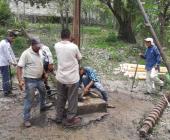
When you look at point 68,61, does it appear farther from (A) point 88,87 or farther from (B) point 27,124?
(B) point 27,124

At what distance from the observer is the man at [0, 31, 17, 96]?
954cm

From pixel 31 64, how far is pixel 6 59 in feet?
7.47

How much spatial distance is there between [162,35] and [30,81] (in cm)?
942

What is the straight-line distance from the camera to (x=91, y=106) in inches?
332

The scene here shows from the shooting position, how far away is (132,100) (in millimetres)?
9953

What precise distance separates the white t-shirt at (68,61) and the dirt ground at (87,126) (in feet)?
3.36

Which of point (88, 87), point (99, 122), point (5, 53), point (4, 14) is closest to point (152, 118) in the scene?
point (99, 122)

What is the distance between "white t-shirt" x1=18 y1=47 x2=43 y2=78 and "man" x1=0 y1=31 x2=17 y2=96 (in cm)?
202

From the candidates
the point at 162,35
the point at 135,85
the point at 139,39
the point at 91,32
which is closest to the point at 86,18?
the point at 91,32

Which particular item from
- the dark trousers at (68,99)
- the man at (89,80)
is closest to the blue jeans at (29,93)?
the dark trousers at (68,99)

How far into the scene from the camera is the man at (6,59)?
954 centimetres

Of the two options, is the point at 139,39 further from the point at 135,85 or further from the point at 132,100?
the point at 132,100

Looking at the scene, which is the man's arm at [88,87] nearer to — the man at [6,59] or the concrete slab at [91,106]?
the concrete slab at [91,106]

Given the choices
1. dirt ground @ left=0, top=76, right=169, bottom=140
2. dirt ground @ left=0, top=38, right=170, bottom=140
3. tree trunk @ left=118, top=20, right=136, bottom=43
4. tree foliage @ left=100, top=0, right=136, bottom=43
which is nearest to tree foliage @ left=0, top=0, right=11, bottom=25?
tree foliage @ left=100, top=0, right=136, bottom=43
